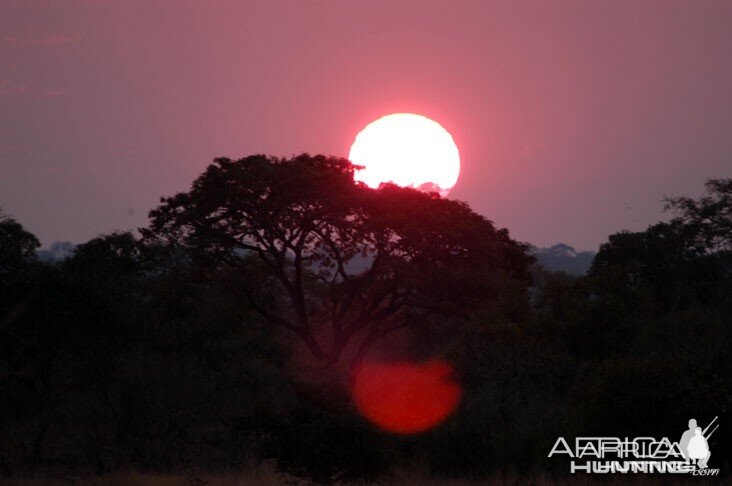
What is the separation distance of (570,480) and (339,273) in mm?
26178

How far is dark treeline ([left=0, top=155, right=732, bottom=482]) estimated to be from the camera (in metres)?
18.6

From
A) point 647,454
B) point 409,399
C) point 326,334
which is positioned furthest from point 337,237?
point 647,454

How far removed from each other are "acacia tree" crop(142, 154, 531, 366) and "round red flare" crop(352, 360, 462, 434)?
14982 millimetres

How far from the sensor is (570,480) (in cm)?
1772

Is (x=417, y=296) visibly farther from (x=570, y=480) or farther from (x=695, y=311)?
(x=570, y=480)

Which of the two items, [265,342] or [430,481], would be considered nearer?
[430,481]

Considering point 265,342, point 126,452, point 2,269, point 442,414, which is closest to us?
point 442,414

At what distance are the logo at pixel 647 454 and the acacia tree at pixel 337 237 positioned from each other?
816 inches

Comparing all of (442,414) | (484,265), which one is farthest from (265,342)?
(442,414)

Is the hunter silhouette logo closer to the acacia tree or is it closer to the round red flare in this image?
the round red flare

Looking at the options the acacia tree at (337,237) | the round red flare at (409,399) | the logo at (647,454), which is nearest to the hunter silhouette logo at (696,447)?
the logo at (647,454)

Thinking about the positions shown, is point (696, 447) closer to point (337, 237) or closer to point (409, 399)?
point (409, 399)

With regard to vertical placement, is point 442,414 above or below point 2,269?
below

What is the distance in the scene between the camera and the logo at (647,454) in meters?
17.4
